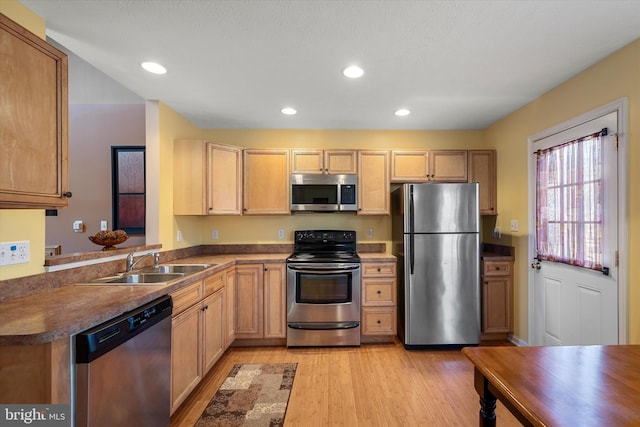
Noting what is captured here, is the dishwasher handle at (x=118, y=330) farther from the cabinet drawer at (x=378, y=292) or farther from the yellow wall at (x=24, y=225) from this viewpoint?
the cabinet drawer at (x=378, y=292)

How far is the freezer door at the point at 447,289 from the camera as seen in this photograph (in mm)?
2920

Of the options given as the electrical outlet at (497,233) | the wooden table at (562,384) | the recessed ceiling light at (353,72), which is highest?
the recessed ceiling light at (353,72)

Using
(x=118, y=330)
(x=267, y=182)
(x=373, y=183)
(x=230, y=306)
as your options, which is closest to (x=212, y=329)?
(x=230, y=306)

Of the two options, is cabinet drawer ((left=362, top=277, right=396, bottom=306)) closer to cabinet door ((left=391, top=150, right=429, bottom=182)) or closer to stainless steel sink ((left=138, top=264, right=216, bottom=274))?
cabinet door ((left=391, top=150, right=429, bottom=182))

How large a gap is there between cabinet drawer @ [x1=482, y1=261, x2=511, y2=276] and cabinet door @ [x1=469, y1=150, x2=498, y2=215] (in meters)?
0.63

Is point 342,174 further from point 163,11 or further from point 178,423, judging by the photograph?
point 178,423

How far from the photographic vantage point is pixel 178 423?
190 cm

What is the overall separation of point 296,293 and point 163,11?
2479 millimetres

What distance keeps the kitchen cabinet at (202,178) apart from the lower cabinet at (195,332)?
849 mm

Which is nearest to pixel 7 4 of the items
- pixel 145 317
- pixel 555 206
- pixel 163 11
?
pixel 163 11

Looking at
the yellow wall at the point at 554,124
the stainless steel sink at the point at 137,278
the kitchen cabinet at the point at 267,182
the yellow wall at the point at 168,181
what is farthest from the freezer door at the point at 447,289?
the yellow wall at the point at 168,181

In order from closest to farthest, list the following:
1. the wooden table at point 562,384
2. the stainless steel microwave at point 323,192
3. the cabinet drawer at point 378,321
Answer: the wooden table at point 562,384 → the cabinet drawer at point 378,321 → the stainless steel microwave at point 323,192

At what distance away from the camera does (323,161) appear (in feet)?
11.0

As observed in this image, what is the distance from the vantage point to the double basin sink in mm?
2005
